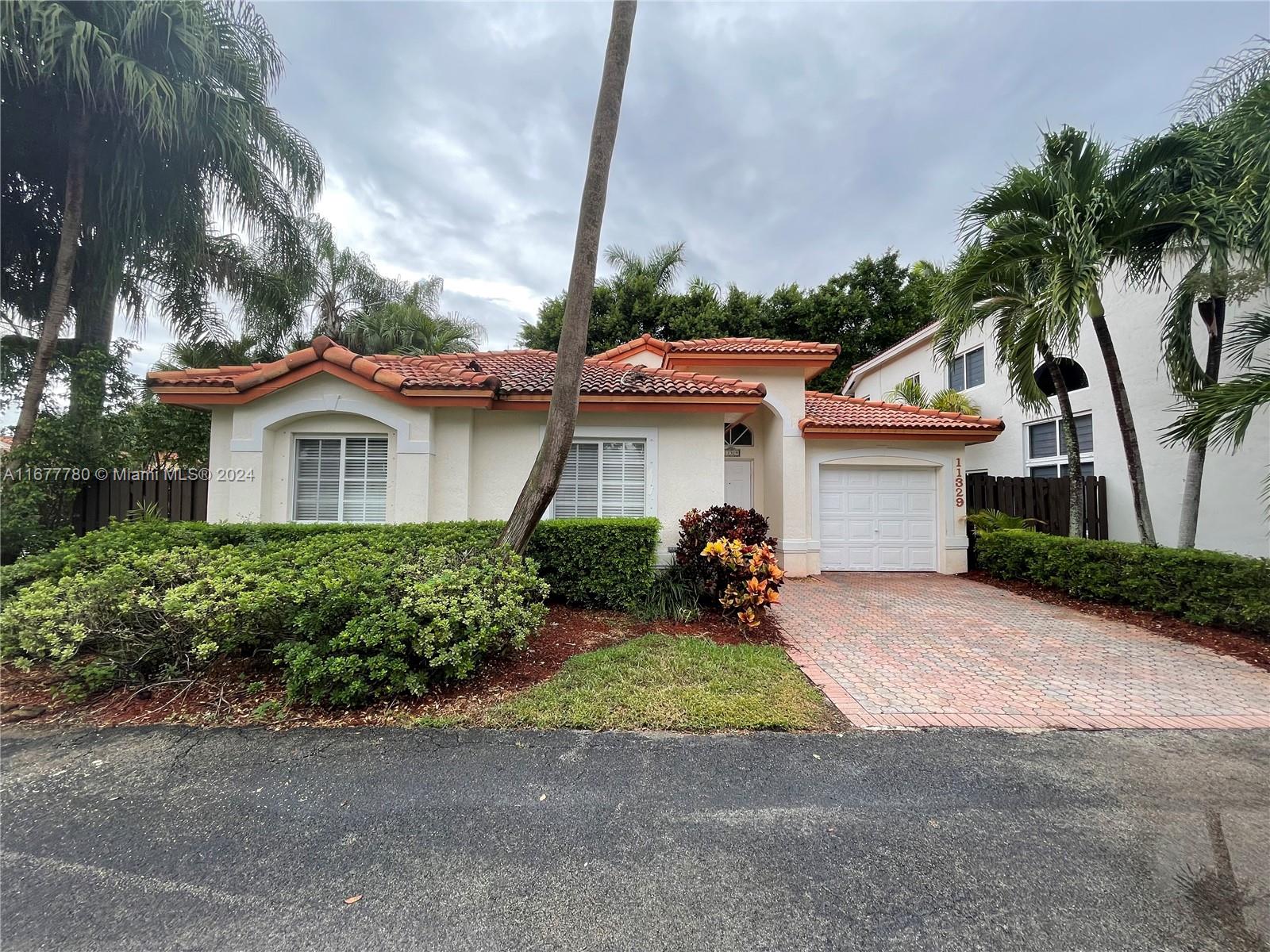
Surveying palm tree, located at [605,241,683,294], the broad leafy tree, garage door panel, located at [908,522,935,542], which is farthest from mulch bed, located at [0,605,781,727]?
palm tree, located at [605,241,683,294]

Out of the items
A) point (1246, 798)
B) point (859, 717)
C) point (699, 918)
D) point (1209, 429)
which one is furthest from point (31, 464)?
point (1209, 429)

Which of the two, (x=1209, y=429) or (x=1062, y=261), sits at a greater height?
(x=1062, y=261)

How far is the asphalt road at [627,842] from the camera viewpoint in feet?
7.16

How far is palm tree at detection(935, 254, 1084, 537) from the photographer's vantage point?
8.30m

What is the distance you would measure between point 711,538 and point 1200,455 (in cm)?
784

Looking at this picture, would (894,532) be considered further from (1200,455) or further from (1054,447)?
(1200,455)

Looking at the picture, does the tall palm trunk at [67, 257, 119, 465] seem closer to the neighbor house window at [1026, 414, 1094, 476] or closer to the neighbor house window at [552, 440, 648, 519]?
the neighbor house window at [552, 440, 648, 519]

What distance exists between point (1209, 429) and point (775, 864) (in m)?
8.07

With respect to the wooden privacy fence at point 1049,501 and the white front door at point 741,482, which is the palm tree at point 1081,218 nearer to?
the wooden privacy fence at point 1049,501

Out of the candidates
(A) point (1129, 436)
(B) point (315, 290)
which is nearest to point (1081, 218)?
(A) point (1129, 436)

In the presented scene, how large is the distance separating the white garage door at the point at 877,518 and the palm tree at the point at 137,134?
13341 millimetres

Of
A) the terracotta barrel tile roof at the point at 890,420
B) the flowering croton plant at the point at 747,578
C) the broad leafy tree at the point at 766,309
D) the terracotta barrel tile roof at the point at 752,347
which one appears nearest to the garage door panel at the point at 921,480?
the terracotta barrel tile roof at the point at 890,420

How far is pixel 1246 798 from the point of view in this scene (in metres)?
3.18

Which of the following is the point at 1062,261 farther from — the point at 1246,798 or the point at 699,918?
the point at 699,918
